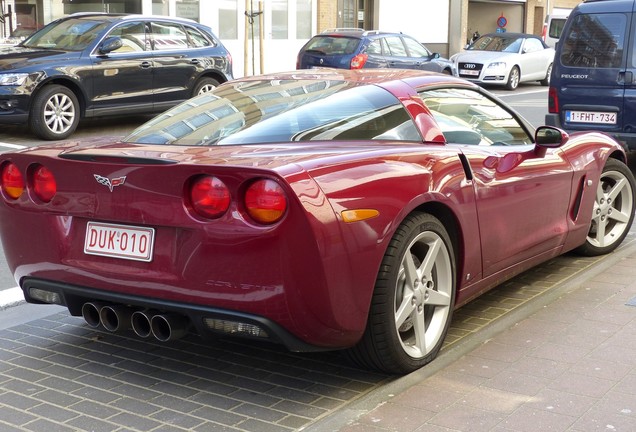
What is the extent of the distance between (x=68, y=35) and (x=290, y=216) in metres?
11.5

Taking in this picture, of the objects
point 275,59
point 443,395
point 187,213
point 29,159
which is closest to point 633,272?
point 443,395

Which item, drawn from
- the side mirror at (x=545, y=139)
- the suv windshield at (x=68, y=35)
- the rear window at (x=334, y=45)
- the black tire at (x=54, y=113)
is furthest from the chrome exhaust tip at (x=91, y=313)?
the rear window at (x=334, y=45)

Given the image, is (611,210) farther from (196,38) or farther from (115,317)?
(196,38)

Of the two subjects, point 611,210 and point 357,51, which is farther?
point 357,51

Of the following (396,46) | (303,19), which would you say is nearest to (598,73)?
(396,46)

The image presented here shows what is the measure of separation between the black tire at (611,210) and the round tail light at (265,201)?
3.33m

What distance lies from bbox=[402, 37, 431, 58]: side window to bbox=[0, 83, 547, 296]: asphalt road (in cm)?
216

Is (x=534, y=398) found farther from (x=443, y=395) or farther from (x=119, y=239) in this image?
(x=119, y=239)

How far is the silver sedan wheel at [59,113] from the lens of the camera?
13430 millimetres

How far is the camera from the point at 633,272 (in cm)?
637

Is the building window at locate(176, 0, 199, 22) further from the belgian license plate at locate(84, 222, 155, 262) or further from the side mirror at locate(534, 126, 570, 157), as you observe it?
the belgian license plate at locate(84, 222, 155, 262)

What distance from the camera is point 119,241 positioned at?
4.25 m

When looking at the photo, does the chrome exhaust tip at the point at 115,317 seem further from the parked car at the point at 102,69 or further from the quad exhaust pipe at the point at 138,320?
the parked car at the point at 102,69

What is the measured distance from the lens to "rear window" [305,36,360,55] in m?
20.7
